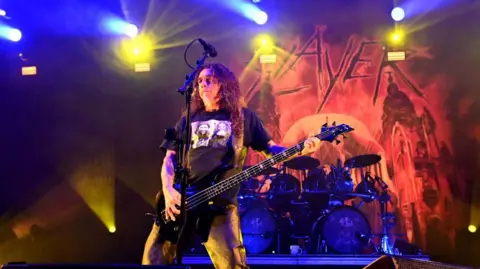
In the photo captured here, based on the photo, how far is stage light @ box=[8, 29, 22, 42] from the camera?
25.6 ft

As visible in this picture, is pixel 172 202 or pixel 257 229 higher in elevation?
pixel 172 202

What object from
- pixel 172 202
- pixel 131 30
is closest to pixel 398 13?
pixel 131 30

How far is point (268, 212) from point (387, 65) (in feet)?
9.79

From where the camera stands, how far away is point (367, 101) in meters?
7.28

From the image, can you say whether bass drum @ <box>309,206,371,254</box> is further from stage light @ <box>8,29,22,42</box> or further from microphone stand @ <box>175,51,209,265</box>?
stage light @ <box>8,29,22,42</box>

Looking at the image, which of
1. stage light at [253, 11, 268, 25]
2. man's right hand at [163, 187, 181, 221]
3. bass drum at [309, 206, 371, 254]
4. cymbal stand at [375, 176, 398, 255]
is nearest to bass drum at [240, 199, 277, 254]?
bass drum at [309, 206, 371, 254]

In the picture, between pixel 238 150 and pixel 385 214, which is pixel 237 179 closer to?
pixel 238 150

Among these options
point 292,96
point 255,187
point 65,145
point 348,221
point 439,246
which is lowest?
point 439,246

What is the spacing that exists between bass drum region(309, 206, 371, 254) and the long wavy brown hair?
3156 mm

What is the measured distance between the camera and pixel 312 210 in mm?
6684

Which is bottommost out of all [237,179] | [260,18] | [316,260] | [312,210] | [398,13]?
[316,260]

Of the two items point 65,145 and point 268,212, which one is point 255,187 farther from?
point 65,145

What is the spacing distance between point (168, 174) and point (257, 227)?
128 inches

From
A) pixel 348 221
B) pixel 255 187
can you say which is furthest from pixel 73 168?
pixel 348 221
